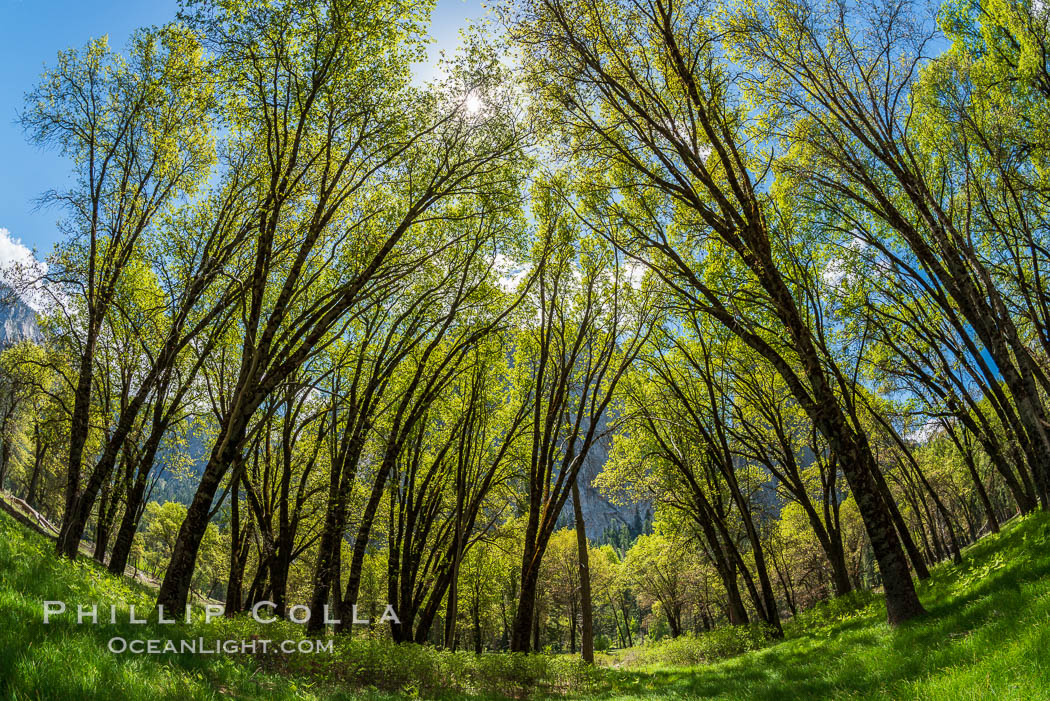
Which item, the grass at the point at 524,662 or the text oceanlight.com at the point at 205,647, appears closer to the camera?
the grass at the point at 524,662

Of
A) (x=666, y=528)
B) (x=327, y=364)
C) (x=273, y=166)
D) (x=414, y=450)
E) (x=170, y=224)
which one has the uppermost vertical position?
(x=170, y=224)

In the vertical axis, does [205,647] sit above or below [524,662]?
above

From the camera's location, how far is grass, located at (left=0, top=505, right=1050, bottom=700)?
3826 mm

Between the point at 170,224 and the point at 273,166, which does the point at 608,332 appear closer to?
the point at 273,166

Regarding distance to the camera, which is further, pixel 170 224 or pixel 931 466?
pixel 931 466

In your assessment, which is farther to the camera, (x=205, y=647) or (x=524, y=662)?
(x=524, y=662)

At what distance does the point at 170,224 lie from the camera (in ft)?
47.2

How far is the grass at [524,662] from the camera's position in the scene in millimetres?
3826

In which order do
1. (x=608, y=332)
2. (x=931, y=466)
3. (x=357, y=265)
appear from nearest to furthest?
1. (x=357, y=265)
2. (x=608, y=332)
3. (x=931, y=466)

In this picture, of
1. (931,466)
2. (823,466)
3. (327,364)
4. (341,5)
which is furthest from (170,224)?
(931,466)

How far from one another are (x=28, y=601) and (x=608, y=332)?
14.1 meters

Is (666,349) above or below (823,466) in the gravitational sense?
above

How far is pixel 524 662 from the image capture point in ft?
36.8

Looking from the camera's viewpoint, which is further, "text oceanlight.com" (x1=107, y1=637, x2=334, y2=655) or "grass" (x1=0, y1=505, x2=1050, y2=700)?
"text oceanlight.com" (x1=107, y1=637, x2=334, y2=655)
